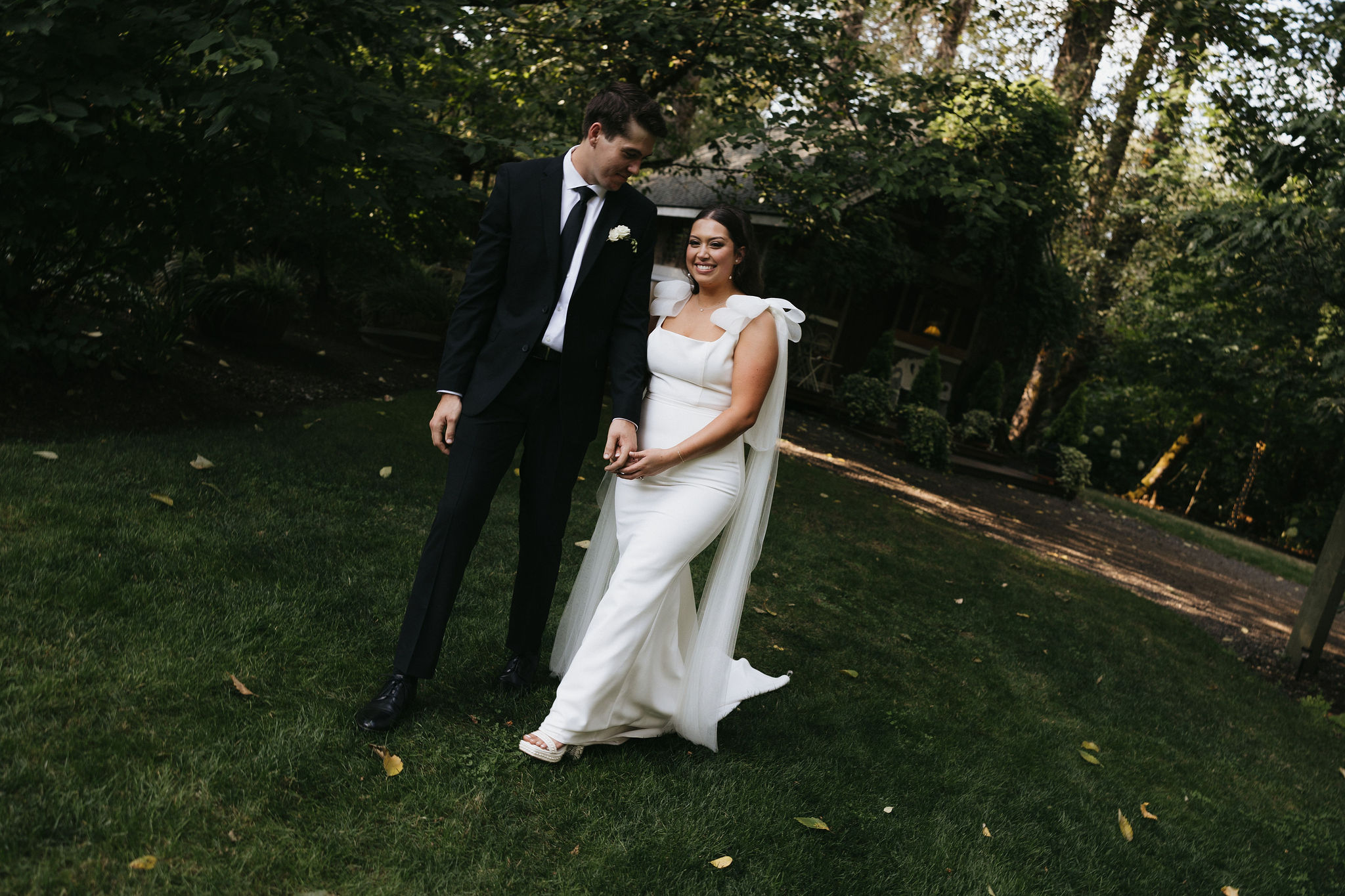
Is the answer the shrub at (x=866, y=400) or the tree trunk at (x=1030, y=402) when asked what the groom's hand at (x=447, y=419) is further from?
the tree trunk at (x=1030, y=402)

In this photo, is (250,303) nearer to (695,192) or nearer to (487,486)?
(487,486)

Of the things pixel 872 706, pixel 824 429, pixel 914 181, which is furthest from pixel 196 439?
pixel 824 429

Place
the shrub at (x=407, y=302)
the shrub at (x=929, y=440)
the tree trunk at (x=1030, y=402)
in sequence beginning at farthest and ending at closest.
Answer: the tree trunk at (x=1030, y=402)
the shrub at (x=929, y=440)
the shrub at (x=407, y=302)

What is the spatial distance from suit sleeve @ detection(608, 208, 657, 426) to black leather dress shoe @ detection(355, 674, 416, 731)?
1.16 metres

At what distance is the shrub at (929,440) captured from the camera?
577 inches

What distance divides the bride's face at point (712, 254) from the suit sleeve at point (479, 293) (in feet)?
2.17

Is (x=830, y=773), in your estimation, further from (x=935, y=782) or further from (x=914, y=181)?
(x=914, y=181)

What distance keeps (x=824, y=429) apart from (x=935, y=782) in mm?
11509

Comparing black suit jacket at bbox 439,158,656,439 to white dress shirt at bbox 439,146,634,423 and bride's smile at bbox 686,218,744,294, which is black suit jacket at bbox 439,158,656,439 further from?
bride's smile at bbox 686,218,744,294

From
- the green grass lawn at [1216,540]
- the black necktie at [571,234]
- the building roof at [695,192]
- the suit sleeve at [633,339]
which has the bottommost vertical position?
the green grass lawn at [1216,540]

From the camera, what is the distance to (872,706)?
425cm

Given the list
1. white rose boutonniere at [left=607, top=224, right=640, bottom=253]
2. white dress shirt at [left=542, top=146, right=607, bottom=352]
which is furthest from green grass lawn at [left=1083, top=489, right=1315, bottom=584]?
white dress shirt at [left=542, top=146, right=607, bottom=352]

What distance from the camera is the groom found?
2932mm

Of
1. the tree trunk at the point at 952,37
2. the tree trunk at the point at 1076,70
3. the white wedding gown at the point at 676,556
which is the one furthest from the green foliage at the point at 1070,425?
the white wedding gown at the point at 676,556
